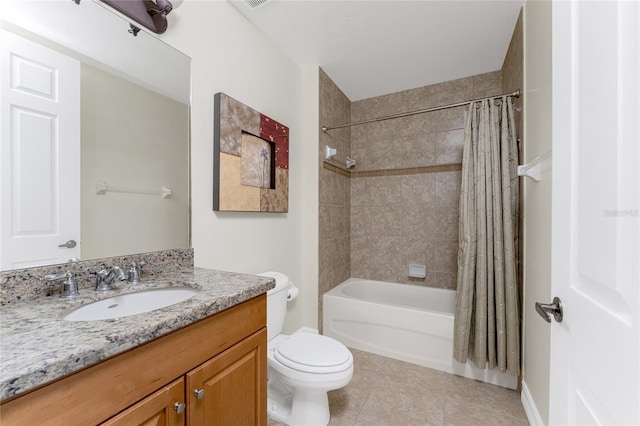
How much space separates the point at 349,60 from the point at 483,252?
5.93 feet

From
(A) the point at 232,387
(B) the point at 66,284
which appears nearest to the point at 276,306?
(A) the point at 232,387

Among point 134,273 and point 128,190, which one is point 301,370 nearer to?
point 134,273

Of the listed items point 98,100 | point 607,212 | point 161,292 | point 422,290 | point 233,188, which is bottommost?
point 422,290

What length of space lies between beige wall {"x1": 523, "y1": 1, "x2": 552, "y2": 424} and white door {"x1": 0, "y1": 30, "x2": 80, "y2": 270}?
76.6 inches

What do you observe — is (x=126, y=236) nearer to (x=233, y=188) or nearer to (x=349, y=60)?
(x=233, y=188)

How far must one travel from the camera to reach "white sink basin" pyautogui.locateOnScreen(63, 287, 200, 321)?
0.82m

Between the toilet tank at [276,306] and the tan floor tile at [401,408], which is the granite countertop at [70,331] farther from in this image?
the tan floor tile at [401,408]

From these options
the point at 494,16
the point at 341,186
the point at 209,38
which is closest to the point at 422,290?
the point at 341,186

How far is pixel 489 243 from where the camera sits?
69.9 inches

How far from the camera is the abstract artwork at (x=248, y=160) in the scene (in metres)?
1.47

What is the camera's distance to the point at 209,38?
145 cm

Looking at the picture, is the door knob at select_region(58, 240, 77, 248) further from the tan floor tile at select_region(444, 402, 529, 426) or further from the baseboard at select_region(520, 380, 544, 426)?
the baseboard at select_region(520, 380, 544, 426)

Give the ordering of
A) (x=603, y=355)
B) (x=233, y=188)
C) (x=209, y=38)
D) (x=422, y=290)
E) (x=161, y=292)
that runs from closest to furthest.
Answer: (x=603, y=355) → (x=161, y=292) → (x=209, y=38) → (x=233, y=188) → (x=422, y=290)

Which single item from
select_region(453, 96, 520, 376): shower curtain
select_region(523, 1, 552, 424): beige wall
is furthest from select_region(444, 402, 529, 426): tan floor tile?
select_region(453, 96, 520, 376): shower curtain
